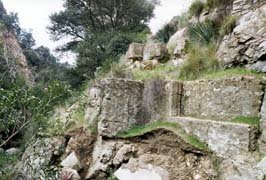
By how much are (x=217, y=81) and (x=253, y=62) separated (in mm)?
688

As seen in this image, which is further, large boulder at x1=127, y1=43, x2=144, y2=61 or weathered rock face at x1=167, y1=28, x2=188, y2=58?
large boulder at x1=127, y1=43, x2=144, y2=61

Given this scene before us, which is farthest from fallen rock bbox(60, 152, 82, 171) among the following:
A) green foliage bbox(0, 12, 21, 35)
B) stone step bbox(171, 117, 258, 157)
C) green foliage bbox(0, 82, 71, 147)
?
green foliage bbox(0, 12, 21, 35)

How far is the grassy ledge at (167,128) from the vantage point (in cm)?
543

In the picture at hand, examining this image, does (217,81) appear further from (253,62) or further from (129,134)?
(129,134)

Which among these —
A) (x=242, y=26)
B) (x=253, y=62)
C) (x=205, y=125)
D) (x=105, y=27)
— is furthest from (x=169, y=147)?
(x=105, y=27)

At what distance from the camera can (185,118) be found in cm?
596

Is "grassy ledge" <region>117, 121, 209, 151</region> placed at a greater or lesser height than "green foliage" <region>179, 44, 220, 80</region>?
lesser

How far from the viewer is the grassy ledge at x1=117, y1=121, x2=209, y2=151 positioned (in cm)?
543

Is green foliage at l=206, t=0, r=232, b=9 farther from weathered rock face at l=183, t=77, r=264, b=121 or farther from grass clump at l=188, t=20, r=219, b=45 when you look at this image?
weathered rock face at l=183, t=77, r=264, b=121

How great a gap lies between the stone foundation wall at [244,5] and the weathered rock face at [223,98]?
1.85 metres

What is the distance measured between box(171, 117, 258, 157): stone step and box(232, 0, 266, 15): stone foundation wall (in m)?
2.60

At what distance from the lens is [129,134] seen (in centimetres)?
656

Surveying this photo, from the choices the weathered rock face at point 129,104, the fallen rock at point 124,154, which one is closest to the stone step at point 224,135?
the weathered rock face at point 129,104

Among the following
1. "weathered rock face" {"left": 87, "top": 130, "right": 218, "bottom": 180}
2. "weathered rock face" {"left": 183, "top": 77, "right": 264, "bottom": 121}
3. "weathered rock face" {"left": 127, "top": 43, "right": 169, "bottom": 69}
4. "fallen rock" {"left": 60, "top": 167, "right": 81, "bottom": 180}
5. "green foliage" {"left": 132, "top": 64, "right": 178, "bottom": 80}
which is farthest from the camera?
"weathered rock face" {"left": 127, "top": 43, "right": 169, "bottom": 69}
